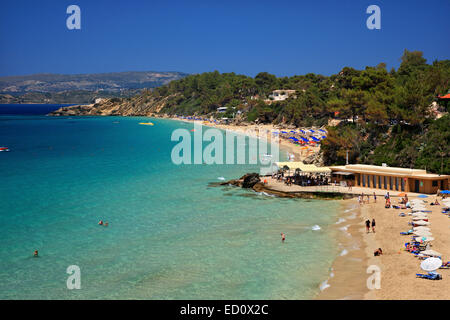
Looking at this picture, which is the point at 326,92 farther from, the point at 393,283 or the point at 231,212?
the point at 393,283

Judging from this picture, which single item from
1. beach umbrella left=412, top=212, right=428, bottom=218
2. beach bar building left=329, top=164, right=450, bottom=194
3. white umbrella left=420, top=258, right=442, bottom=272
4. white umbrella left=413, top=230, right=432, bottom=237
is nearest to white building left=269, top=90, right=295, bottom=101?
beach bar building left=329, top=164, right=450, bottom=194

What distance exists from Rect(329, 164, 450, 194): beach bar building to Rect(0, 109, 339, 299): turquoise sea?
5.21 m

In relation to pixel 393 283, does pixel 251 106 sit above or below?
above

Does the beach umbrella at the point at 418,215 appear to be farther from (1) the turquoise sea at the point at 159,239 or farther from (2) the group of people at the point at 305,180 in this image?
(2) the group of people at the point at 305,180

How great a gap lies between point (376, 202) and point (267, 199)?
8.71m

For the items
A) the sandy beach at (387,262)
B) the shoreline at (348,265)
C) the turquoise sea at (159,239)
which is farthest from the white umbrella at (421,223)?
the turquoise sea at (159,239)

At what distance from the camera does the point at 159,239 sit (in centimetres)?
2539

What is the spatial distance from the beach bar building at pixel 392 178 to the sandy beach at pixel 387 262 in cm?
412

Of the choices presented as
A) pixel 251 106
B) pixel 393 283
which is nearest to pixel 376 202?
pixel 393 283

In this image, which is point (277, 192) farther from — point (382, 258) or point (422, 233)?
point (382, 258)

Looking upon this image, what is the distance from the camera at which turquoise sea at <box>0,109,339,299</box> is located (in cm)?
1858

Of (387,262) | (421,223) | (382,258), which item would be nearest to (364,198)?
(421,223)

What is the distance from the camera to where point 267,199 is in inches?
1361

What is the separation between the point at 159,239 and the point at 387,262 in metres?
13.3
